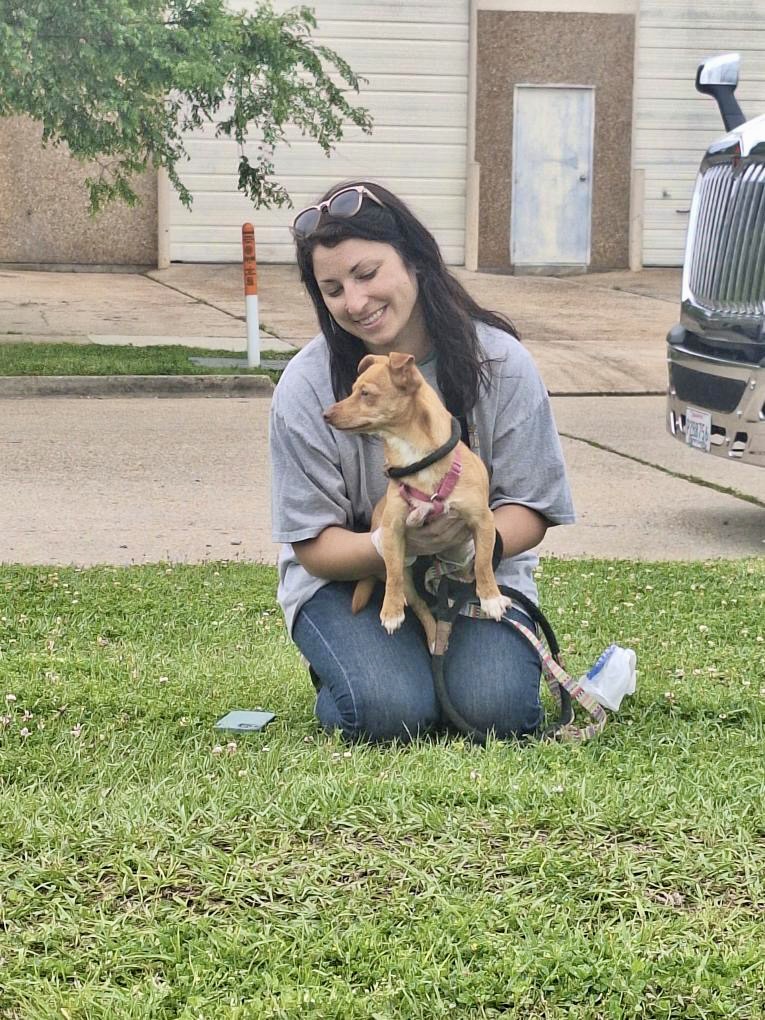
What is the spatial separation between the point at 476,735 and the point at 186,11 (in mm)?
9583

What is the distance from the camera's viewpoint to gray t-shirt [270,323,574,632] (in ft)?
13.0

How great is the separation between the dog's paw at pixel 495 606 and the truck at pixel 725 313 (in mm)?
3441

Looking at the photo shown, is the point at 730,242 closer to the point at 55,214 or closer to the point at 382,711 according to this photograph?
the point at 382,711

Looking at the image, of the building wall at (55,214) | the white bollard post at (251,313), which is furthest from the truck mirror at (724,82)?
the building wall at (55,214)

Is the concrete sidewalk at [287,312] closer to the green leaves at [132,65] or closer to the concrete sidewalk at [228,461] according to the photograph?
the concrete sidewalk at [228,461]

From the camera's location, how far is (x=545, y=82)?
22.0 metres

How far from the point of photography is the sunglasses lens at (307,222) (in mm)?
3756

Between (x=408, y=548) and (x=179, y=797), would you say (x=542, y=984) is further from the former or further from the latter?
(x=408, y=548)

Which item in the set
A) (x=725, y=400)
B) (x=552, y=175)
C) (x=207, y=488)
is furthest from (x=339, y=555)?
(x=552, y=175)

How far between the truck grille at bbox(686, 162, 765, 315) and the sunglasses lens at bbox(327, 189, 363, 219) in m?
3.85

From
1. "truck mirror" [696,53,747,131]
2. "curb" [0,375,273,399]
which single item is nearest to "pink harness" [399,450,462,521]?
"truck mirror" [696,53,747,131]

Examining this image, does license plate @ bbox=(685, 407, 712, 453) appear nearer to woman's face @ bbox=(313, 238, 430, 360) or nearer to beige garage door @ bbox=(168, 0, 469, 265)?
woman's face @ bbox=(313, 238, 430, 360)

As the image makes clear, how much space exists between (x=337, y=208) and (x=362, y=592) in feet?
3.28

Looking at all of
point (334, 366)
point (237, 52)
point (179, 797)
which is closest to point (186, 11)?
point (237, 52)
